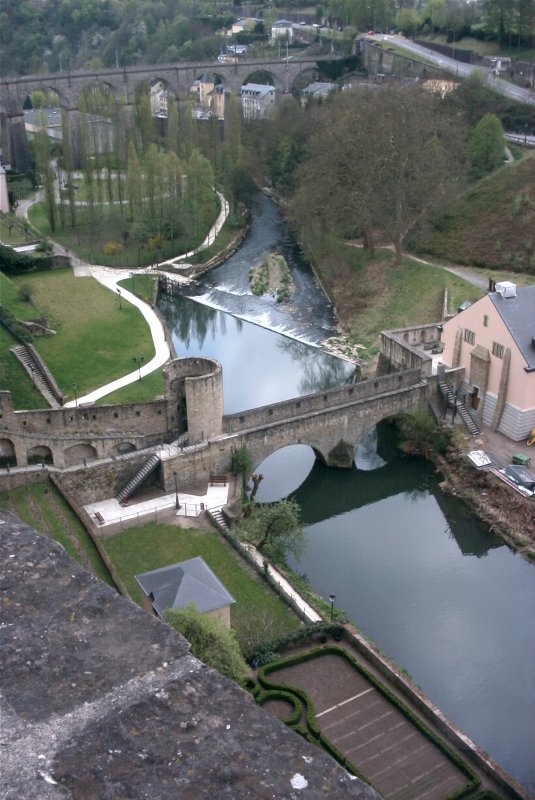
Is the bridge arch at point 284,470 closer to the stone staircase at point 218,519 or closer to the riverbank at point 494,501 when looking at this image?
the stone staircase at point 218,519

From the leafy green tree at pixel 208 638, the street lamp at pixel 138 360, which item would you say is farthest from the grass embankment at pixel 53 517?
the street lamp at pixel 138 360

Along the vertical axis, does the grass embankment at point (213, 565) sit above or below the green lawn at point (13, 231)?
above

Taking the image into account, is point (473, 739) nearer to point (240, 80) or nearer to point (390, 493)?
point (390, 493)

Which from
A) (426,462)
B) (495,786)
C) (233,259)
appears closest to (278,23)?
(233,259)

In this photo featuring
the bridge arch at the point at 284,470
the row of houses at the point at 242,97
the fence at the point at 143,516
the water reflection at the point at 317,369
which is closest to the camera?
the fence at the point at 143,516

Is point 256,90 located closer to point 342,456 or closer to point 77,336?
point 77,336

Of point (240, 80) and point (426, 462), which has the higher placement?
point (240, 80)
